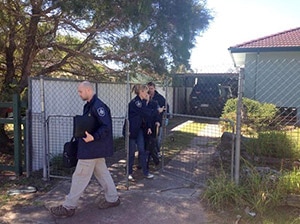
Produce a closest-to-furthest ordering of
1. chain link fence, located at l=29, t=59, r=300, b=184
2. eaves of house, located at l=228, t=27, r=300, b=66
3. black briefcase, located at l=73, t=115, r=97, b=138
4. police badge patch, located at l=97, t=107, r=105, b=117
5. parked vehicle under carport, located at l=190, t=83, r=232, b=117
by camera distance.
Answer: black briefcase, located at l=73, t=115, r=97, b=138, police badge patch, located at l=97, t=107, r=105, b=117, chain link fence, located at l=29, t=59, r=300, b=184, eaves of house, located at l=228, t=27, r=300, b=66, parked vehicle under carport, located at l=190, t=83, r=232, b=117

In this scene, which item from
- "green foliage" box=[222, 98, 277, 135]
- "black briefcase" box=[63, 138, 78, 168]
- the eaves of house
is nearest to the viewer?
"black briefcase" box=[63, 138, 78, 168]

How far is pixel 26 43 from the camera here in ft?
23.3

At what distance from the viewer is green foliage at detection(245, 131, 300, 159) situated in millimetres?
6121

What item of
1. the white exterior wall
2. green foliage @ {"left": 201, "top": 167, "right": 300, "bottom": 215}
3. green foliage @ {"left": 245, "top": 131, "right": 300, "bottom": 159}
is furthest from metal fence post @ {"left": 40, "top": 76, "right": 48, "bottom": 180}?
the white exterior wall

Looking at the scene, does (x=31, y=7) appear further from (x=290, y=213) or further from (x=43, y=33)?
(x=290, y=213)

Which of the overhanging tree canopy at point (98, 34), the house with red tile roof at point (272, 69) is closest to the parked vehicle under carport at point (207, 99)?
the house with red tile roof at point (272, 69)

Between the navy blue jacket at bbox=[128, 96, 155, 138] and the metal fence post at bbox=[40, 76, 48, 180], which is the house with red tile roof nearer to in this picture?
the navy blue jacket at bbox=[128, 96, 155, 138]

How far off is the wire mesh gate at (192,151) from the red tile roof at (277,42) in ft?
14.8

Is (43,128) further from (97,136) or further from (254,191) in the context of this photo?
(254,191)

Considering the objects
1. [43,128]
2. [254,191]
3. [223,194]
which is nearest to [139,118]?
[43,128]

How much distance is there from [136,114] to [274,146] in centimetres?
291

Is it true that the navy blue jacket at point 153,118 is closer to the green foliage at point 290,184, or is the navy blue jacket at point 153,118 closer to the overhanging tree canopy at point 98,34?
the overhanging tree canopy at point 98,34

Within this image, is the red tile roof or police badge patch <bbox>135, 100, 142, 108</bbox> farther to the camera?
the red tile roof

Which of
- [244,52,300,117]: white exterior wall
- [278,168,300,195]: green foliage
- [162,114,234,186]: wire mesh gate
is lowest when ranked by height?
[162,114,234,186]: wire mesh gate
